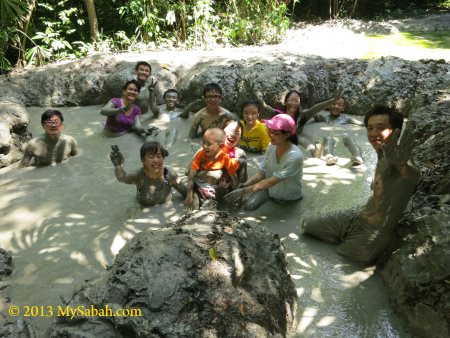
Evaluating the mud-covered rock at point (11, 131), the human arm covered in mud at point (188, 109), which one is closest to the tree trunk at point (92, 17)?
the mud-covered rock at point (11, 131)

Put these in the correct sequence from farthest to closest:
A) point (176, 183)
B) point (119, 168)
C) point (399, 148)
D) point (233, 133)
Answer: point (233, 133) → point (176, 183) → point (119, 168) → point (399, 148)

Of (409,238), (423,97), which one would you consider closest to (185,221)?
(409,238)

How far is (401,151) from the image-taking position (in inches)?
101

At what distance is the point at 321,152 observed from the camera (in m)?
5.45

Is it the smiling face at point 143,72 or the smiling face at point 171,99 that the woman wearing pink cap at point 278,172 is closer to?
the smiling face at point 171,99

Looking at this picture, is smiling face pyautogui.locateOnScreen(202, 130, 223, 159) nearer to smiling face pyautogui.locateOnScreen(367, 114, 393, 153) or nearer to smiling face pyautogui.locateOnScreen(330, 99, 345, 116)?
smiling face pyautogui.locateOnScreen(367, 114, 393, 153)

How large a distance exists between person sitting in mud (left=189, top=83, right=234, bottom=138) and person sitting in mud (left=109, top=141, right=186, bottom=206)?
1599 millimetres

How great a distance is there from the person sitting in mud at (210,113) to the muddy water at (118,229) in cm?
33

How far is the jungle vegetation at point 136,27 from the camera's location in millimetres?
9925

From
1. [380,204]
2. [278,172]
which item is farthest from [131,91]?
[380,204]

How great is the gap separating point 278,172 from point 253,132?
5.41ft

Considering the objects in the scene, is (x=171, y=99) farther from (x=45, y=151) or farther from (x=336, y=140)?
(x=336, y=140)

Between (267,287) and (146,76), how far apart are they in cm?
524

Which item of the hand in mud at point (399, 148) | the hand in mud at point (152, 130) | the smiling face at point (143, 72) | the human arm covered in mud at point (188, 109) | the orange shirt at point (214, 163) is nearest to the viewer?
the hand in mud at point (399, 148)
